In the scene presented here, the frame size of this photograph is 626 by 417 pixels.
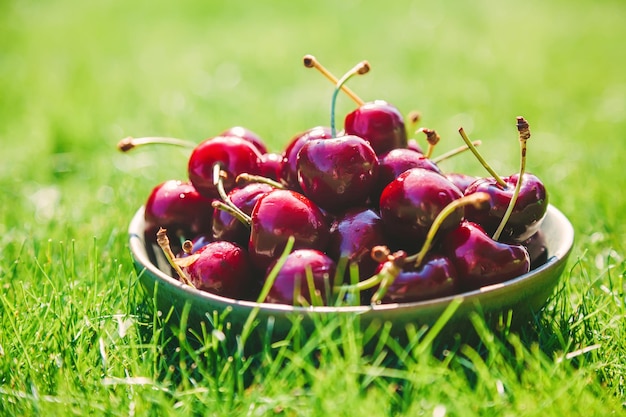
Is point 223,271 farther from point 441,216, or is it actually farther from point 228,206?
point 441,216

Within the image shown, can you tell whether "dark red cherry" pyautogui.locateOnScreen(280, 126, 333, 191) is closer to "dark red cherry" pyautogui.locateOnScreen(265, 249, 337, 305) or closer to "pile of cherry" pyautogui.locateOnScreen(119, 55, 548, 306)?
"pile of cherry" pyautogui.locateOnScreen(119, 55, 548, 306)

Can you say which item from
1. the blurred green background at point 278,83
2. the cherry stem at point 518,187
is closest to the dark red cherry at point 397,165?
the cherry stem at point 518,187

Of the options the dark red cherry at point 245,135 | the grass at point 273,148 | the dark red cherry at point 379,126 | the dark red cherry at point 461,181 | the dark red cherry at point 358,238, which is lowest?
the grass at point 273,148

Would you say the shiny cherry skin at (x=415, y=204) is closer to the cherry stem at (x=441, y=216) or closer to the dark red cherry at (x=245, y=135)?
the cherry stem at (x=441, y=216)

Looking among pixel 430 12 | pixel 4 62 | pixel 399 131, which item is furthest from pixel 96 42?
pixel 399 131

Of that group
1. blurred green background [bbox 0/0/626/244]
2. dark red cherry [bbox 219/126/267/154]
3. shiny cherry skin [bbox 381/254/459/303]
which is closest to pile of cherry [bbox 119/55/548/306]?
shiny cherry skin [bbox 381/254/459/303]

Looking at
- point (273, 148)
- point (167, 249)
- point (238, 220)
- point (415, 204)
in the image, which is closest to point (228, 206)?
point (238, 220)
